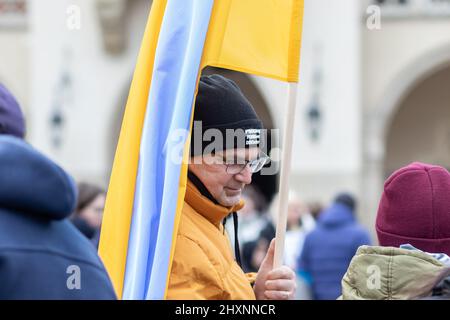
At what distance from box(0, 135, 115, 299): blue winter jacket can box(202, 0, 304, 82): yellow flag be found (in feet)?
3.45

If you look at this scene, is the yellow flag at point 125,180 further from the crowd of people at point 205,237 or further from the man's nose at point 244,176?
the man's nose at point 244,176

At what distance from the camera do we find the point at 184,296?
2.69 meters

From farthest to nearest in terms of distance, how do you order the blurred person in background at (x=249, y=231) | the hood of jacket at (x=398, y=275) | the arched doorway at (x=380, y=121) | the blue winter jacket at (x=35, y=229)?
the arched doorway at (x=380, y=121) < the blurred person in background at (x=249, y=231) < the hood of jacket at (x=398, y=275) < the blue winter jacket at (x=35, y=229)

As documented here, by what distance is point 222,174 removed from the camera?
2.96m

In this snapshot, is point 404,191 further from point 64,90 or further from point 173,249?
point 64,90

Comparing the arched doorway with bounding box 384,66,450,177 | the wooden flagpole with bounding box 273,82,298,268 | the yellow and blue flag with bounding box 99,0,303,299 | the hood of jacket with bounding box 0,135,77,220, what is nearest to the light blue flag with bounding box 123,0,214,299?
the yellow and blue flag with bounding box 99,0,303,299

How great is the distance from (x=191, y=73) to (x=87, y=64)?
1232 cm

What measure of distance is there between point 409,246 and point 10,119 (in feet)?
3.60

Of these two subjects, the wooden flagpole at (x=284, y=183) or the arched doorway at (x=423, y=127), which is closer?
the wooden flagpole at (x=284, y=183)

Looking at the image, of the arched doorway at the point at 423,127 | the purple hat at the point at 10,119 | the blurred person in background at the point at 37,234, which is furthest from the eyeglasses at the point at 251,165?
the arched doorway at the point at 423,127

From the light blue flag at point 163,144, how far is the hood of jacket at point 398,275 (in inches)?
21.6

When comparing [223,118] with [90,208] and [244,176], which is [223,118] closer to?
[244,176]

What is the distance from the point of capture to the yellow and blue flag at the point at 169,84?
292 centimetres

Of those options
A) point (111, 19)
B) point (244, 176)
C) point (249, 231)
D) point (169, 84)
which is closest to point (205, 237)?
point (244, 176)
